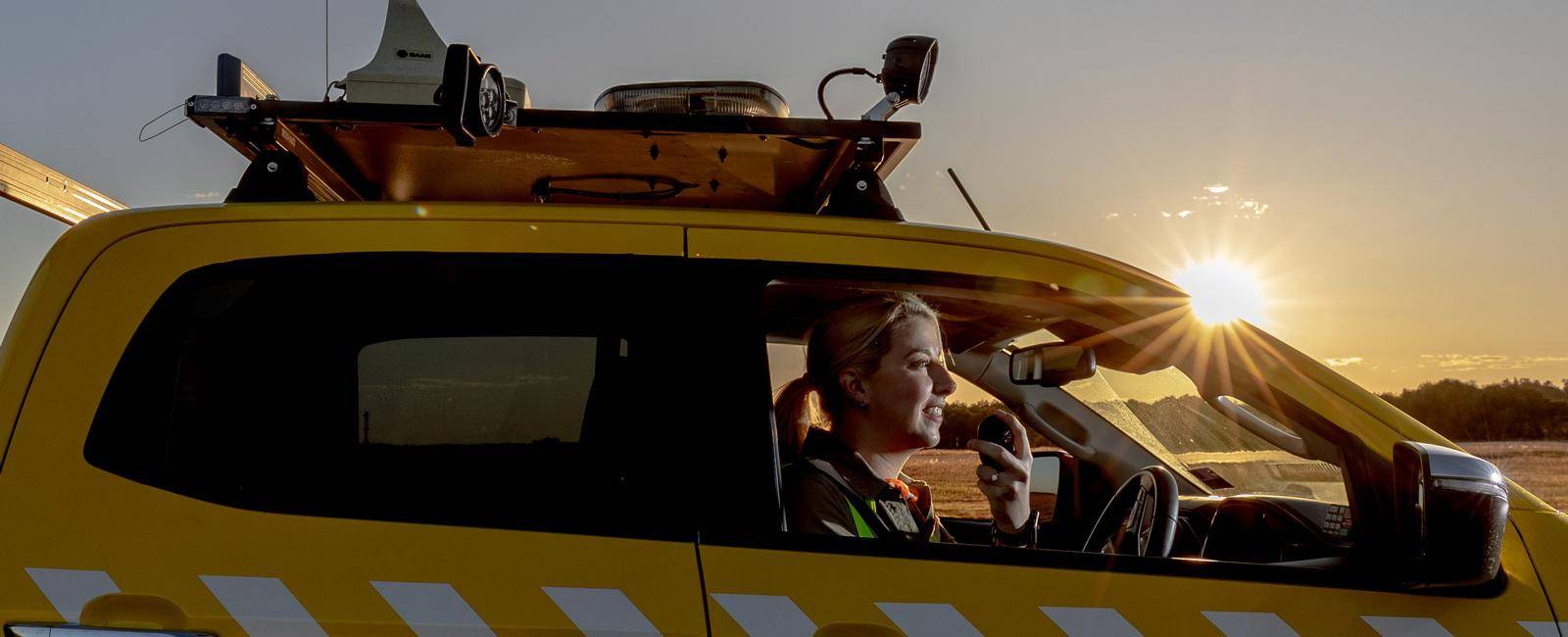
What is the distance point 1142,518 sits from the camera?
101 inches

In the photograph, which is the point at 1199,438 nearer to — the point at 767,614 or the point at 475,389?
the point at 767,614

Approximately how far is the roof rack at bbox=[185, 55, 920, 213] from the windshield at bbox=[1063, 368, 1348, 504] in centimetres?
83

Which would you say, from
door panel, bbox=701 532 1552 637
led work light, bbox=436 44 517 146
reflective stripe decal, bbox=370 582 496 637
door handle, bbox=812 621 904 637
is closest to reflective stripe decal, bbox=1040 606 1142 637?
door panel, bbox=701 532 1552 637

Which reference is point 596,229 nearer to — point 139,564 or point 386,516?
point 386,516

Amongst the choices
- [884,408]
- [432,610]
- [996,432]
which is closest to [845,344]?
[884,408]

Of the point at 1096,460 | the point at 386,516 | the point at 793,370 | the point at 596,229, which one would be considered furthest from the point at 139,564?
the point at 1096,460

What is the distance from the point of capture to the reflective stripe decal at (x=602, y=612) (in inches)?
74.4

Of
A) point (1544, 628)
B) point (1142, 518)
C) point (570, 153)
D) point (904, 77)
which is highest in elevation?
point (904, 77)

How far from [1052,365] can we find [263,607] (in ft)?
6.66

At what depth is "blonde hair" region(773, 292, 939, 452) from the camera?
266cm

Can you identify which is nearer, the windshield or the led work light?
the led work light

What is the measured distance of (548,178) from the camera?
9.73 feet

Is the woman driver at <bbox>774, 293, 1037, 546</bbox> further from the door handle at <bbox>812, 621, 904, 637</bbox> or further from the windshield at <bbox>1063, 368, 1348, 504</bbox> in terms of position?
the door handle at <bbox>812, 621, 904, 637</bbox>

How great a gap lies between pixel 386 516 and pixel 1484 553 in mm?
1635
